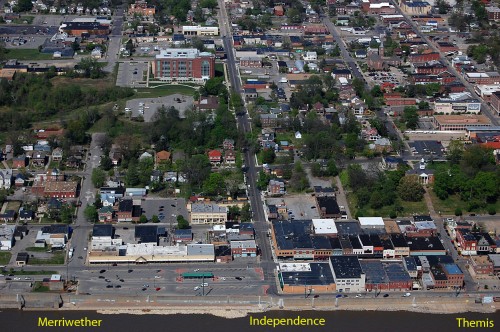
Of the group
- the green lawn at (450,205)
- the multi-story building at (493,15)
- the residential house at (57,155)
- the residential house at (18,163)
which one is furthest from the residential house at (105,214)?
the multi-story building at (493,15)

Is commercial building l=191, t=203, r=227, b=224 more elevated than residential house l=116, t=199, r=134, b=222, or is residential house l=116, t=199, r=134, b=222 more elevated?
commercial building l=191, t=203, r=227, b=224

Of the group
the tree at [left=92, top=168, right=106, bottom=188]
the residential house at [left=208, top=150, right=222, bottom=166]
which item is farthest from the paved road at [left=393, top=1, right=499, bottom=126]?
the tree at [left=92, top=168, right=106, bottom=188]

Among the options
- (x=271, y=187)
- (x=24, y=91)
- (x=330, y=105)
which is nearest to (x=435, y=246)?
(x=271, y=187)

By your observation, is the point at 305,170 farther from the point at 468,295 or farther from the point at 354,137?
the point at 468,295

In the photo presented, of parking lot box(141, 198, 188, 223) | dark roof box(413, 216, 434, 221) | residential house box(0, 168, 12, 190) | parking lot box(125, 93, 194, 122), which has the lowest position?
parking lot box(125, 93, 194, 122)

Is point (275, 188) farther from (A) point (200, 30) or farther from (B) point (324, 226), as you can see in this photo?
(A) point (200, 30)

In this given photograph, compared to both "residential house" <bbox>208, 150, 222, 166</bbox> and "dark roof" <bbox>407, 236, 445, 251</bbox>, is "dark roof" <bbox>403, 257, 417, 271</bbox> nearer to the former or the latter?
"dark roof" <bbox>407, 236, 445, 251</bbox>
